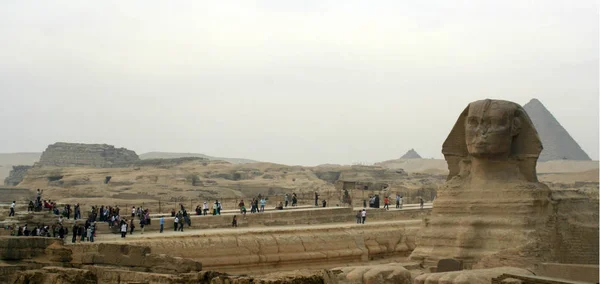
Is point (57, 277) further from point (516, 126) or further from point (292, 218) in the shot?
point (292, 218)

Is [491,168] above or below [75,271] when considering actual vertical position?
above

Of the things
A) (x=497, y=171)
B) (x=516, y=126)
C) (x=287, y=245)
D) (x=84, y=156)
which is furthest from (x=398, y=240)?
(x=84, y=156)

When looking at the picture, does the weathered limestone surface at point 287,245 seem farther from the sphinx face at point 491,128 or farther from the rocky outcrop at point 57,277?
the rocky outcrop at point 57,277

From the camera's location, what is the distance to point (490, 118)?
17.3m

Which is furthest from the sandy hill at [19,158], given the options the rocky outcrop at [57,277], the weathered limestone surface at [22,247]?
the rocky outcrop at [57,277]

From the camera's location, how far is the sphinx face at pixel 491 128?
17.4 m

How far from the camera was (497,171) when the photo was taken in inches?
704

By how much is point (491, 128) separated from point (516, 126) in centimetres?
77

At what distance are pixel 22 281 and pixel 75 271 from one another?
2.26 ft

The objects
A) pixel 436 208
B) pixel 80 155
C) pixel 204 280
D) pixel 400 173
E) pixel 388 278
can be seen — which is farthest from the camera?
pixel 80 155

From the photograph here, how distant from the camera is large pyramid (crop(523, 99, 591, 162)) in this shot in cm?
9588

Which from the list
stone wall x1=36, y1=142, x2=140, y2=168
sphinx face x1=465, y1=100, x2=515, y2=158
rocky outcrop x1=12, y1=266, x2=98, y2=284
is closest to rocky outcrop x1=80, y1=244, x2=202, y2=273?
rocky outcrop x1=12, y1=266, x2=98, y2=284

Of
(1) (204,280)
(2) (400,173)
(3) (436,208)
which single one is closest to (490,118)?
(3) (436,208)

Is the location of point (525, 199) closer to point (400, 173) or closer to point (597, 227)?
point (597, 227)
